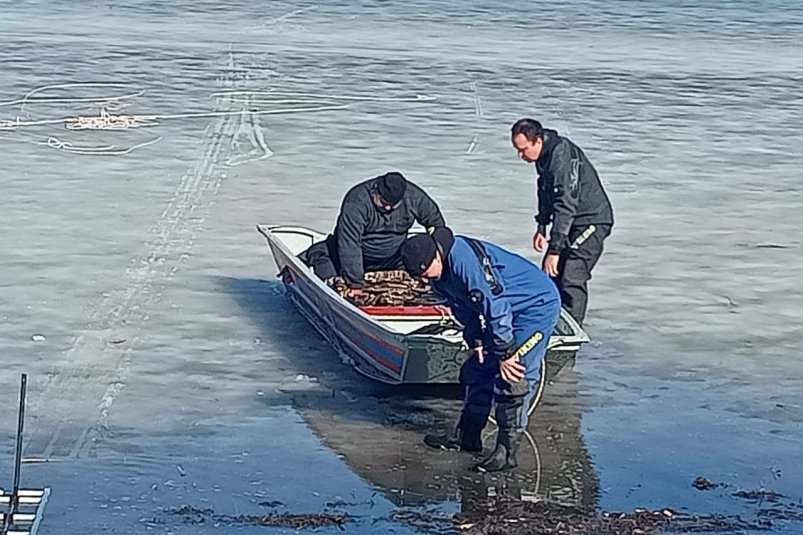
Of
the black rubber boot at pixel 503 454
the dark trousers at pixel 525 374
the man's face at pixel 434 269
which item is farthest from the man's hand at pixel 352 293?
the man's face at pixel 434 269

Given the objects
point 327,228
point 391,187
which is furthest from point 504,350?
point 327,228

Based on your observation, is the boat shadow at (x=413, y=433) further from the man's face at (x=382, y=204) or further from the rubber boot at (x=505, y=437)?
the man's face at (x=382, y=204)

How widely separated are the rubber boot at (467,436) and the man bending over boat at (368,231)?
213cm

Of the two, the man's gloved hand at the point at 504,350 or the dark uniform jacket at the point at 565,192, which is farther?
the dark uniform jacket at the point at 565,192

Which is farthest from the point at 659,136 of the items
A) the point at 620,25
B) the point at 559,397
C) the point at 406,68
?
the point at 620,25

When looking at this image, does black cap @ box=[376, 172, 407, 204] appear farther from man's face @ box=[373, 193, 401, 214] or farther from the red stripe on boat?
the red stripe on boat

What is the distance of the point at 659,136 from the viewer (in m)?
23.8

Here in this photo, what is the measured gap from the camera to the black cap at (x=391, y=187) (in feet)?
38.3

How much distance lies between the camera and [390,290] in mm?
12391

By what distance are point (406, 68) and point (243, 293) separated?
1694cm

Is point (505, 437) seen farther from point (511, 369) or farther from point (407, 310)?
point (407, 310)

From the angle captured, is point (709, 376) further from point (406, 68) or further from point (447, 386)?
point (406, 68)

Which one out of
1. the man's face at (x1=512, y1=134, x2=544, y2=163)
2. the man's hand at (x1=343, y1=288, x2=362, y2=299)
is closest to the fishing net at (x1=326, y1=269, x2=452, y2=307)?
the man's hand at (x1=343, y1=288, x2=362, y2=299)

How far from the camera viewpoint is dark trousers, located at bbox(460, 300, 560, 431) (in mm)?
9695
